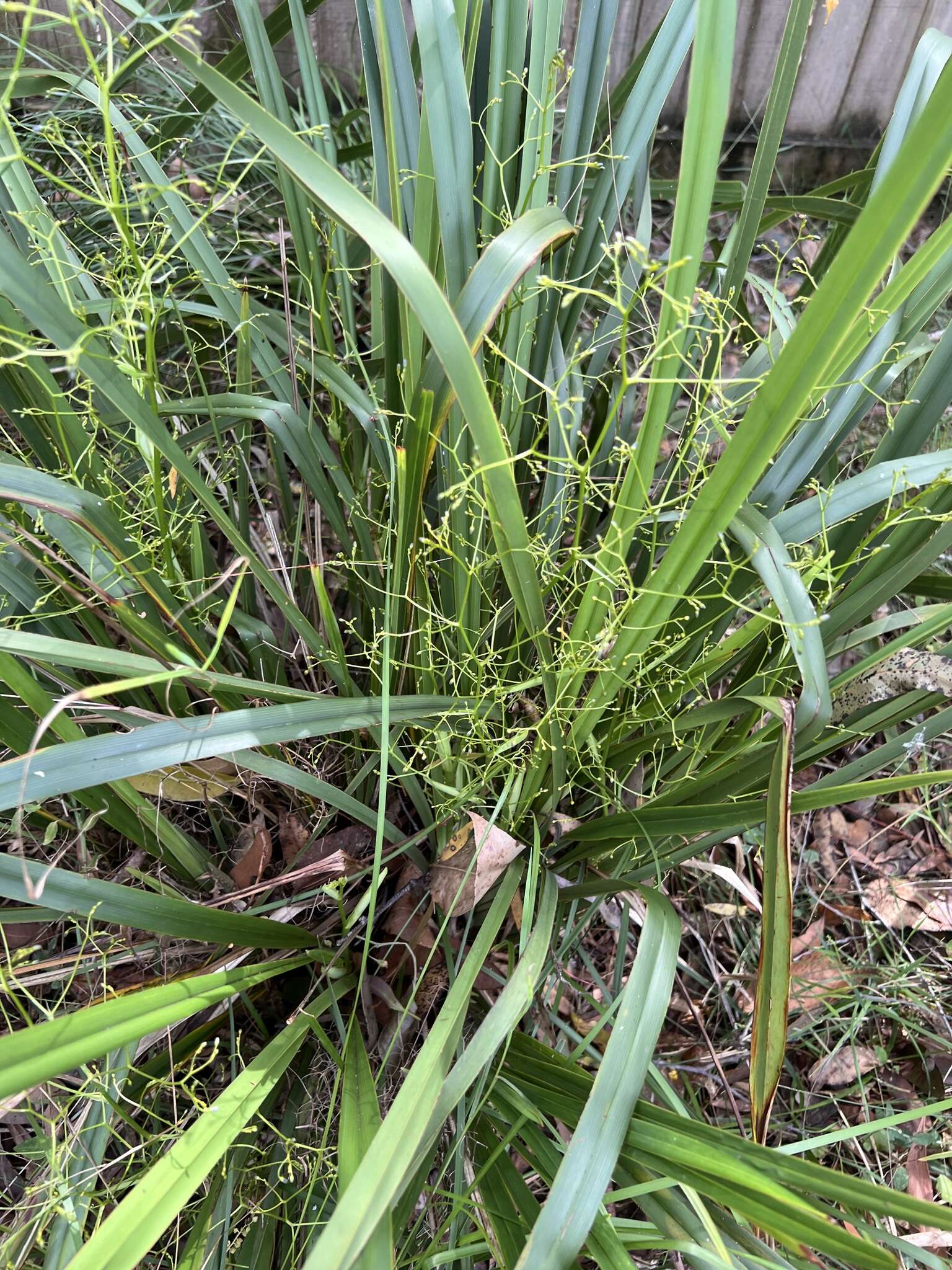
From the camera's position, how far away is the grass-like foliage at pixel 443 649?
0.48 meters

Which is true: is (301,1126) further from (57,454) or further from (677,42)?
(677,42)

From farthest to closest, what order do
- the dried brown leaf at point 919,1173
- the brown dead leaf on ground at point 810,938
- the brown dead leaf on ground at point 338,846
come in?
the brown dead leaf on ground at point 810,938
the dried brown leaf at point 919,1173
the brown dead leaf on ground at point 338,846

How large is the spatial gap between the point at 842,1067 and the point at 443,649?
776mm

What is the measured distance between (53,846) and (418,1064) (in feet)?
1.79

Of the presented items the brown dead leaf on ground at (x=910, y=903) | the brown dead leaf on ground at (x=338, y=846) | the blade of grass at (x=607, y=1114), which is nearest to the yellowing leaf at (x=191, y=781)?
the brown dead leaf on ground at (x=338, y=846)

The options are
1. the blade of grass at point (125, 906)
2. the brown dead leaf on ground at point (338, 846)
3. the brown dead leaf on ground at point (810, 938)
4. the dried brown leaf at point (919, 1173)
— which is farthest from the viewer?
the brown dead leaf on ground at point (810, 938)

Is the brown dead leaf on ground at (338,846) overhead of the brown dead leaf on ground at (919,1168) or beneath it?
overhead

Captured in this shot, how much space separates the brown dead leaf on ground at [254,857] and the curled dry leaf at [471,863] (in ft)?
0.60

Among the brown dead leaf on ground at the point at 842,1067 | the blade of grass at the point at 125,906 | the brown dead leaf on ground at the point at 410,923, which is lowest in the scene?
the brown dead leaf on ground at the point at 842,1067

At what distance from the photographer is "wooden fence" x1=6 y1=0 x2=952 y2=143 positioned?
50.7 inches

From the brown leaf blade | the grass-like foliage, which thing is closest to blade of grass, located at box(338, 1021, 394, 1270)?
the grass-like foliage

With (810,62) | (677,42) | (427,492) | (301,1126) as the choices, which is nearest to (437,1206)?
(301,1126)

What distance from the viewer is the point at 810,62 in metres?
1.40

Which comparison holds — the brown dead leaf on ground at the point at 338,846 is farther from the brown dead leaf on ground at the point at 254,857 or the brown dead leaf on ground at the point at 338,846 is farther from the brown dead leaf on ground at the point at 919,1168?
the brown dead leaf on ground at the point at 919,1168
